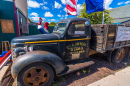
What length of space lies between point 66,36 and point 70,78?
1.53 metres

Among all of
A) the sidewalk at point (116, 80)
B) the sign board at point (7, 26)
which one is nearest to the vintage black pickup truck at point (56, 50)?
the sidewalk at point (116, 80)

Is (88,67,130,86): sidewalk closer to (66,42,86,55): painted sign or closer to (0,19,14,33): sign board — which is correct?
(66,42,86,55): painted sign

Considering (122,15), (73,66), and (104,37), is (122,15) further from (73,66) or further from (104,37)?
(73,66)

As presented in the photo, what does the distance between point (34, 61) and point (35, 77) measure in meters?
0.50

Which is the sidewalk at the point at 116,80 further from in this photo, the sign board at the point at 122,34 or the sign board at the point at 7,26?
the sign board at the point at 7,26

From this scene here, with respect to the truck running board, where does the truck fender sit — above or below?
above

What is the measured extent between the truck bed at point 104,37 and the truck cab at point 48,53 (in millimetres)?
449

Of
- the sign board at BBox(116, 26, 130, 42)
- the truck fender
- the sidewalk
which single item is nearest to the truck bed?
the sign board at BBox(116, 26, 130, 42)

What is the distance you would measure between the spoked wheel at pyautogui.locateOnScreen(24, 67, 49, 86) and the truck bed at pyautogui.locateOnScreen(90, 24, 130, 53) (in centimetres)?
220

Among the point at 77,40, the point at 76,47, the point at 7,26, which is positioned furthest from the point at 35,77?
the point at 7,26

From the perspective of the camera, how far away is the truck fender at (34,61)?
1752 millimetres

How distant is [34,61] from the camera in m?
1.82

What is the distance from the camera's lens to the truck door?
2.47 meters

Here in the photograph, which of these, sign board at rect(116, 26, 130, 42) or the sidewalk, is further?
sign board at rect(116, 26, 130, 42)
